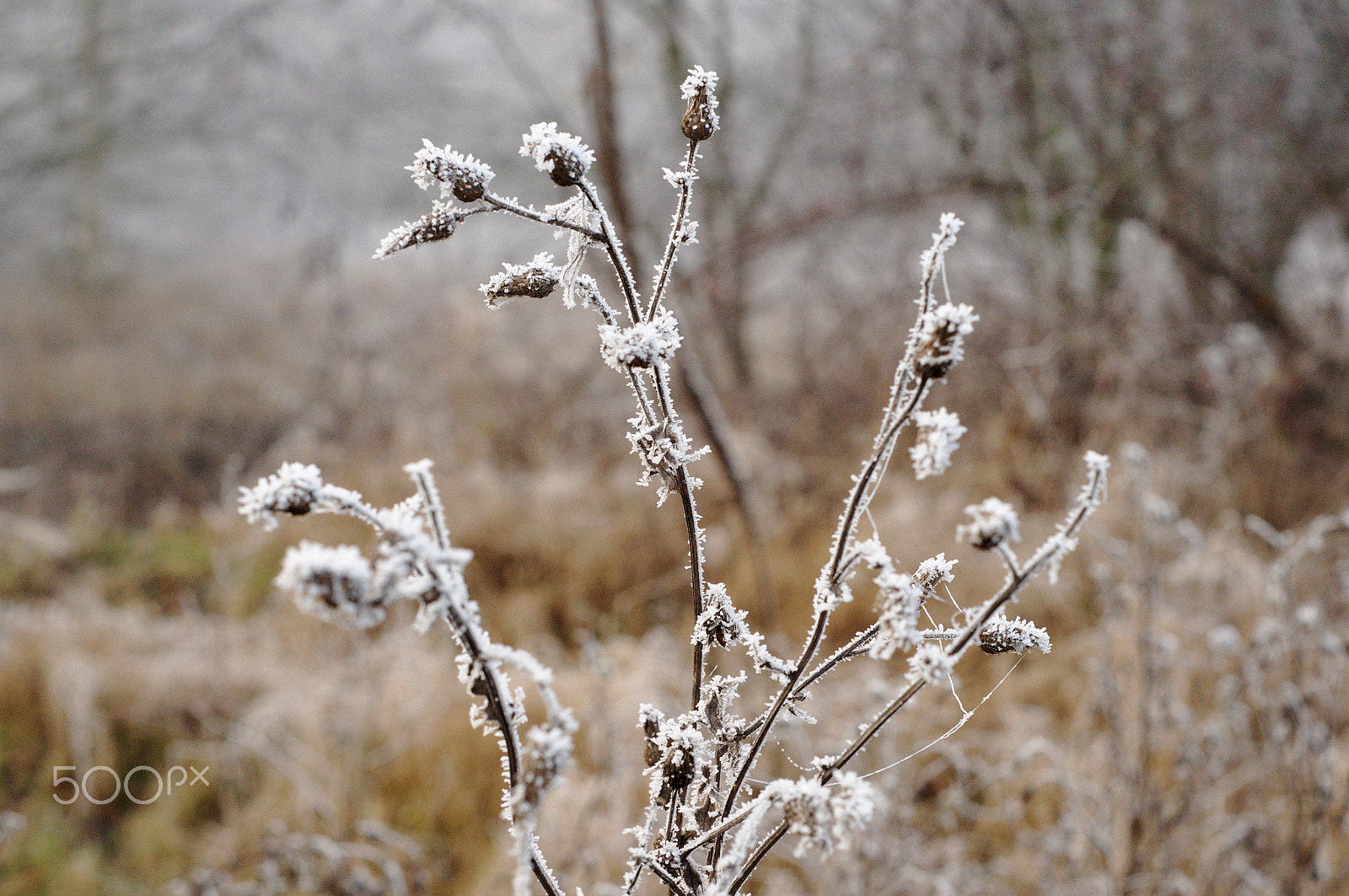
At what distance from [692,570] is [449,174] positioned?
330 millimetres

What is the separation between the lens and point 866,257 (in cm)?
575

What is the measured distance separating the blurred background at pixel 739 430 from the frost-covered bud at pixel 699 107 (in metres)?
0.17

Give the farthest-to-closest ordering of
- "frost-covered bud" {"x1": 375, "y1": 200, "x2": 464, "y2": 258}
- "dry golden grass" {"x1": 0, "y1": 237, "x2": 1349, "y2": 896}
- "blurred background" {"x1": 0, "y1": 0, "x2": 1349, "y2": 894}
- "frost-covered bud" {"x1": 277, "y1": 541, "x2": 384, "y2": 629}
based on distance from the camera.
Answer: "blurred background" {"x1": 0, "y1": 0, "x2": 1349, "y2": 894} < "dry golden grass" {"x1": 0, "y1": 237, "x2": 1349, "y2": 896} < "frost-covered bud" {"x1": 375, "y1": 200, "x2": 464, "y2": 258} < "frost-covered bud" {"x1": 277, "y1": 541, "x2": 384, "y2": 629}

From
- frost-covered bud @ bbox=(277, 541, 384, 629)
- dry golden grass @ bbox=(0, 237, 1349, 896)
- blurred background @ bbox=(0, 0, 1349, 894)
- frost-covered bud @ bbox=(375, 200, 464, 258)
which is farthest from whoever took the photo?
blurred background @ bbox=(0, 0, 1349, 894)

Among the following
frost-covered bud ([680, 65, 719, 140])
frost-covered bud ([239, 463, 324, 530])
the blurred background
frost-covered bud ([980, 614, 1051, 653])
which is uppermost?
the blurred background

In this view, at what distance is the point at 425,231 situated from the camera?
0.49 m

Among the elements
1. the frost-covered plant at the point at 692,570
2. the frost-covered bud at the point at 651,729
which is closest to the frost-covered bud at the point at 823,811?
the frost-covered plant at the point at 692,570

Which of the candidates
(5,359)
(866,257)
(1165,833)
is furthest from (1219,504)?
(5,359)

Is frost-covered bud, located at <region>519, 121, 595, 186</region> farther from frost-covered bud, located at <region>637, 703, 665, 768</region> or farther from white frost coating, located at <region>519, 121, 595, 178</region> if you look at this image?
frost-covered bud, located at <region>637, 703, 665, 768</region>

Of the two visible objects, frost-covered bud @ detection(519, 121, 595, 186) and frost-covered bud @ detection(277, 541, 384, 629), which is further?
frost-covered bud @ detection(519, 121, 595, 186)

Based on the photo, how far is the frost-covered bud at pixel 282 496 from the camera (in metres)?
0.44

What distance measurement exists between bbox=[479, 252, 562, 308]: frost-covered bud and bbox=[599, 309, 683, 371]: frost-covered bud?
0.20 feet

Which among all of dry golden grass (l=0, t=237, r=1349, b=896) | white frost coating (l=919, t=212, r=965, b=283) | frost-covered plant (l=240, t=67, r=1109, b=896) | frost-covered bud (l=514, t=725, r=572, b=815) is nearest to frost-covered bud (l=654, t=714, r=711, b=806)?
frost-covered plant (l=240, t=67, r=1109, b=896)

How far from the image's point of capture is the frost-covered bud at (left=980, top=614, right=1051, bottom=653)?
0.56 m
